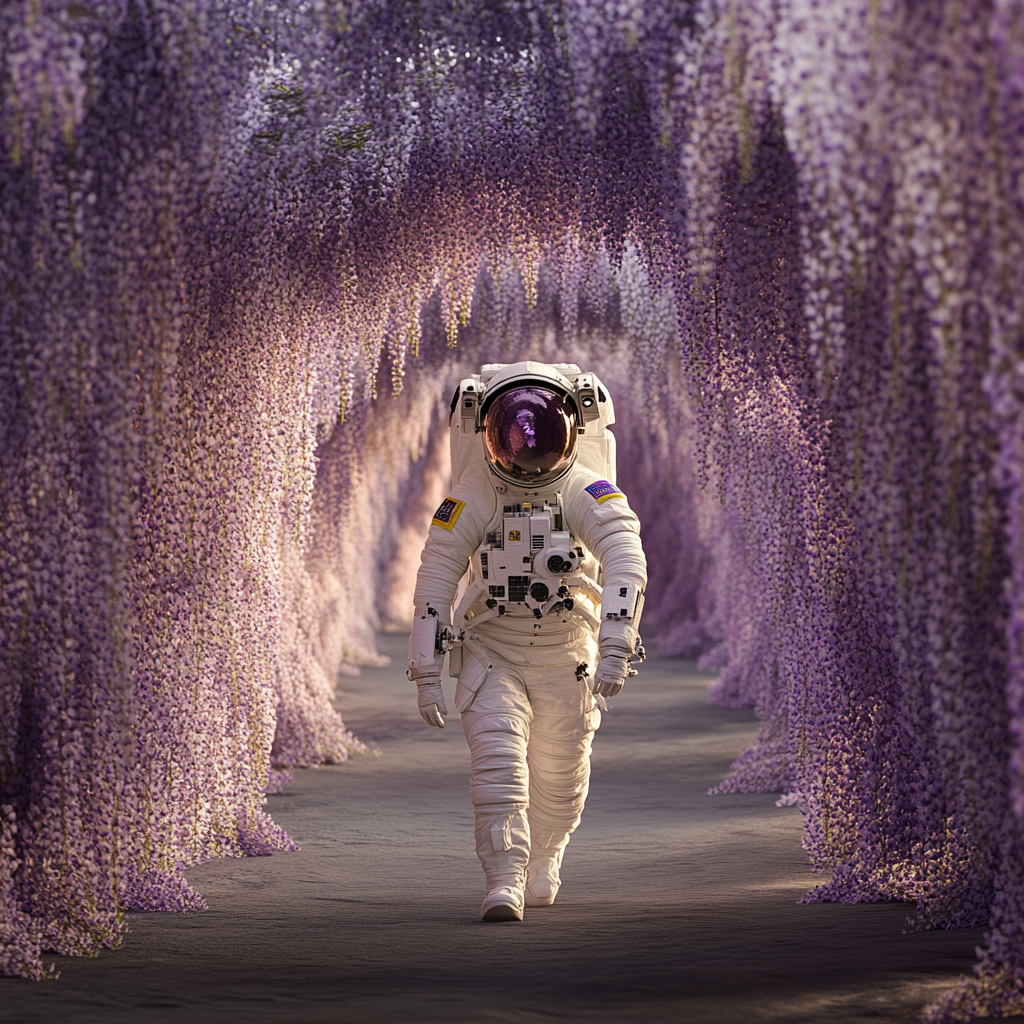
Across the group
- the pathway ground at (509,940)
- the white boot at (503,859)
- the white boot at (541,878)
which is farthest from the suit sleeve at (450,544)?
the pathway ground at (509,940)

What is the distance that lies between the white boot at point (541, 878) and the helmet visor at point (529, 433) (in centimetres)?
142

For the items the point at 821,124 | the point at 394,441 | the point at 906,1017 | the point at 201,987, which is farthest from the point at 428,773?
the point at 821,124

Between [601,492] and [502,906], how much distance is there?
156cm

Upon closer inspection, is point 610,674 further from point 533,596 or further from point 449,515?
point 449,515

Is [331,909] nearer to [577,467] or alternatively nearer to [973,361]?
[577,467]

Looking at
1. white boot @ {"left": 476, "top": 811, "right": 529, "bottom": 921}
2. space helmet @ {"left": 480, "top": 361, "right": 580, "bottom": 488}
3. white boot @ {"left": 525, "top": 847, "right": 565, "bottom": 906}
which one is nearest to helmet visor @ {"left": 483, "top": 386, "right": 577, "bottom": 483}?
space helmet @ {"left": 480, "top": 361, "right": 580, "bottom": 488}

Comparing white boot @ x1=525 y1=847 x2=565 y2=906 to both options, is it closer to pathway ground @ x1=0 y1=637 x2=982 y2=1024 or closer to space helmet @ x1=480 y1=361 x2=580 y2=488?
pathway ground @ x1=0 y1=637 x2=982 y2=1024

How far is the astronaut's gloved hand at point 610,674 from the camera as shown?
17.3 feet

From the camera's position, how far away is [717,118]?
4273mm

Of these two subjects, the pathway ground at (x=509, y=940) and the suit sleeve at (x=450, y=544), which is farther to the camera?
the suit sleeve at (x=450, y=544)

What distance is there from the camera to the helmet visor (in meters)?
5.52

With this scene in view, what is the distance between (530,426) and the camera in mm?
5516

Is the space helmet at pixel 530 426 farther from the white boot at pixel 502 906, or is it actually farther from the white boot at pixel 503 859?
the white boot at pixel 502 906

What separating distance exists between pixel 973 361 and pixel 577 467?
240 cm
